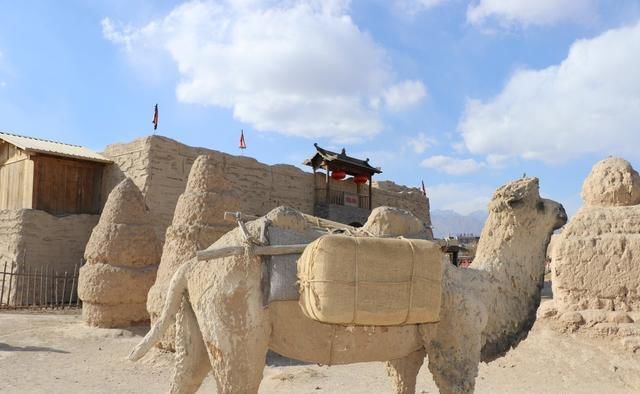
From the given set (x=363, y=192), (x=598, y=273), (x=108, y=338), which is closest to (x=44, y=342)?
(x=108, y=338)

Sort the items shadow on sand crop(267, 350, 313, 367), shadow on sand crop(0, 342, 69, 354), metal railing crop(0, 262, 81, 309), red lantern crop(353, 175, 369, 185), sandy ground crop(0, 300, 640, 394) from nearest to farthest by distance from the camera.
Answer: sandy ground crop(0, 300, 640, 394) → shadow on sand crop(267, 350, 313, 367) → shadow on sand crop(0, 342, 69, 354) → metal railing crop(0, 262, 81, 309) → red lantern crop(353, 175, 369, 185)

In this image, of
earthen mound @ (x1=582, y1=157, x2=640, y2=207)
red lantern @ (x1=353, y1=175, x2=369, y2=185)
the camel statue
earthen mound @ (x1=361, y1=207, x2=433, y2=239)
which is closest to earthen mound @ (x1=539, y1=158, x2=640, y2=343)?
earthen mound @ (x1=582, y1=157, x2=640, y2=207)

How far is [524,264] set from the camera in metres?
4.05

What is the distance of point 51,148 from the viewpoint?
1570cm

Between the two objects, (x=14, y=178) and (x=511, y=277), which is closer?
(x=511, y=277)

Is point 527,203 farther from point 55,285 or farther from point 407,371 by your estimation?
point 55,285

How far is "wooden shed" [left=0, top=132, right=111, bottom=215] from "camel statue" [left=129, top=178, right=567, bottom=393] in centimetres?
1335

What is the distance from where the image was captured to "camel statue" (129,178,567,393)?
333 centimetres

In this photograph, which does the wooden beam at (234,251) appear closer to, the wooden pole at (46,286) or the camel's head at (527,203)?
the camel's head at (527,203)

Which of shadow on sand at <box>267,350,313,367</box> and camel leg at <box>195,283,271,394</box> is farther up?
camel leg at <box>195,283,271,394</box>

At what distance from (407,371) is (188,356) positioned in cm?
172

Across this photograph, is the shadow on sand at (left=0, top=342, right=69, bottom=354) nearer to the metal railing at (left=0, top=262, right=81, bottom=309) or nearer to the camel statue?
the metal railing at (left=0, top=262, right=81, bottom=309)

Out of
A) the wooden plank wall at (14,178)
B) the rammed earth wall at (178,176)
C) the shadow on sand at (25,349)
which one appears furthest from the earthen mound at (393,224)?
the wooden plank wall at (14,178)

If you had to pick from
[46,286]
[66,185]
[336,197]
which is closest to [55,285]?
[46,286]
